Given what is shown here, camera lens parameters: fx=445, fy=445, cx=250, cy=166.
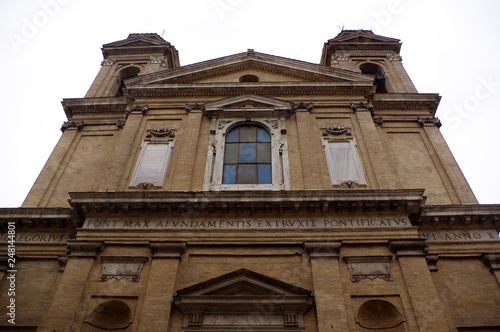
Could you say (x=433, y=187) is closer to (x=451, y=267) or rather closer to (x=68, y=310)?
(x=451, y=267)

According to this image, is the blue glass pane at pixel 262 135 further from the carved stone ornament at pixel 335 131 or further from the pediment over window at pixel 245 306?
the pediment over window at pixel 245 306

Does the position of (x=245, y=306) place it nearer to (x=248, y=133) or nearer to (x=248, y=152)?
(x=248, y=152)

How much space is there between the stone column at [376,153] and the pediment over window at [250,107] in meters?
2.47

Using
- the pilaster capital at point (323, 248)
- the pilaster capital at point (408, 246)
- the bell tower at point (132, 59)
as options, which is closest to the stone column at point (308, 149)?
the pilaster capital at point (323, 248)

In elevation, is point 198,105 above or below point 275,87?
below

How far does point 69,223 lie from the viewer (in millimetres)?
12586

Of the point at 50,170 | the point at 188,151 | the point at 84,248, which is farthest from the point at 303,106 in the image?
the point at 50,170

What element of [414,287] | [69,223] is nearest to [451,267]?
[414,287]

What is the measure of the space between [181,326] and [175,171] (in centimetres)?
494

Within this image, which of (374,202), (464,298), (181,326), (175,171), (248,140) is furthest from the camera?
(248,140)

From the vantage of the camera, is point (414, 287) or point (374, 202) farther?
point (374, 202)

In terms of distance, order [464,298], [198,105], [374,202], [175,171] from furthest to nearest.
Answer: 1. [198,105]
2. [175,171]
3. [374,202]
4. [464,298]

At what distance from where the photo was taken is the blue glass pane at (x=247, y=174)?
13312 mm

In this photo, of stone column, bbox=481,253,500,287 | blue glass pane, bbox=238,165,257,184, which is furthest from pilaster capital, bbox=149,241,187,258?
stone column, bbox=481,253,500,287
